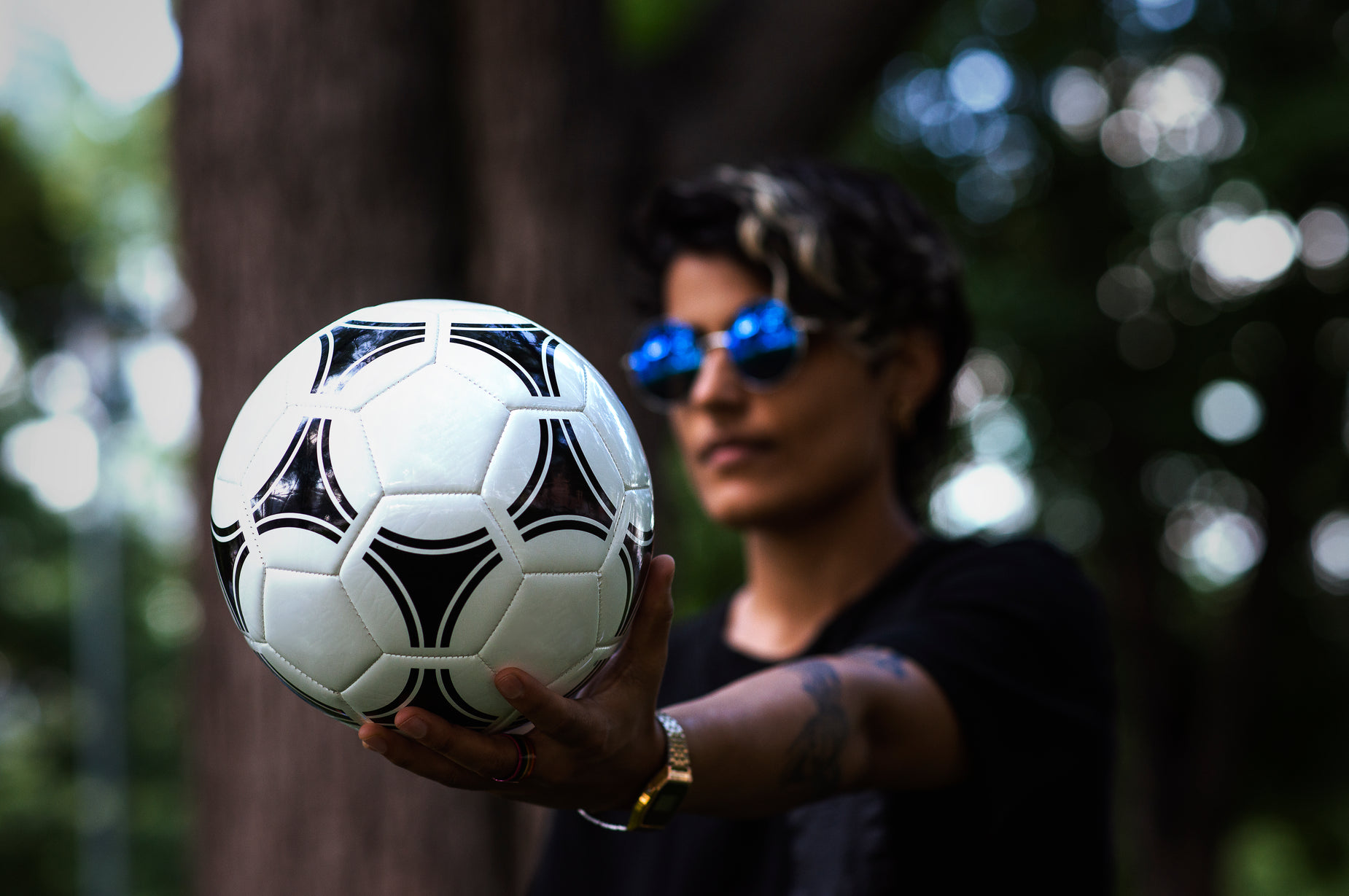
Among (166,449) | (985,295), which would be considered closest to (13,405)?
(166,449)

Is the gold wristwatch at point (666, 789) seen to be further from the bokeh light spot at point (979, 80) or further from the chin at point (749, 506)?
the bokeh light spot at point (979, 80)

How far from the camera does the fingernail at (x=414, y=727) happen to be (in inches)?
52.6

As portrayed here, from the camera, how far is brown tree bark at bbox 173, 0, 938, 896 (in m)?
3.55

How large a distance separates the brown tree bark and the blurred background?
13mm

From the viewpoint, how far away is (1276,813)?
1259cm

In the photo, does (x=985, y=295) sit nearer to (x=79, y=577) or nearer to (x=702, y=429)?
(x=702, y=429)

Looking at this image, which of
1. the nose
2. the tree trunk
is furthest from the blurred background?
the nose

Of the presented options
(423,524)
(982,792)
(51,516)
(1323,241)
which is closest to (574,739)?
(423,524)

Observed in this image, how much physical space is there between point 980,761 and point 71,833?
18611mm

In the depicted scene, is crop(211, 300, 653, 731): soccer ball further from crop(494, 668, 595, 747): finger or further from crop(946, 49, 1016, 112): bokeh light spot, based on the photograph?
crop(946, 49, 1016, 112): bokeh light spot

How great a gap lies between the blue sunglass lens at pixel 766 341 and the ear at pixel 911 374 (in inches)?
15.0

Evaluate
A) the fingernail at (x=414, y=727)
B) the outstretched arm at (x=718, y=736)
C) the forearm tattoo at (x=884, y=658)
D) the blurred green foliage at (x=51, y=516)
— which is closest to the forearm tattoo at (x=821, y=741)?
the outstretched arm at (x=718, y=736)

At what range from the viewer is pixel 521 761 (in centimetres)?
141

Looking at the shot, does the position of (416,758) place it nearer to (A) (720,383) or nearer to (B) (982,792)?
(B) (982,792)
